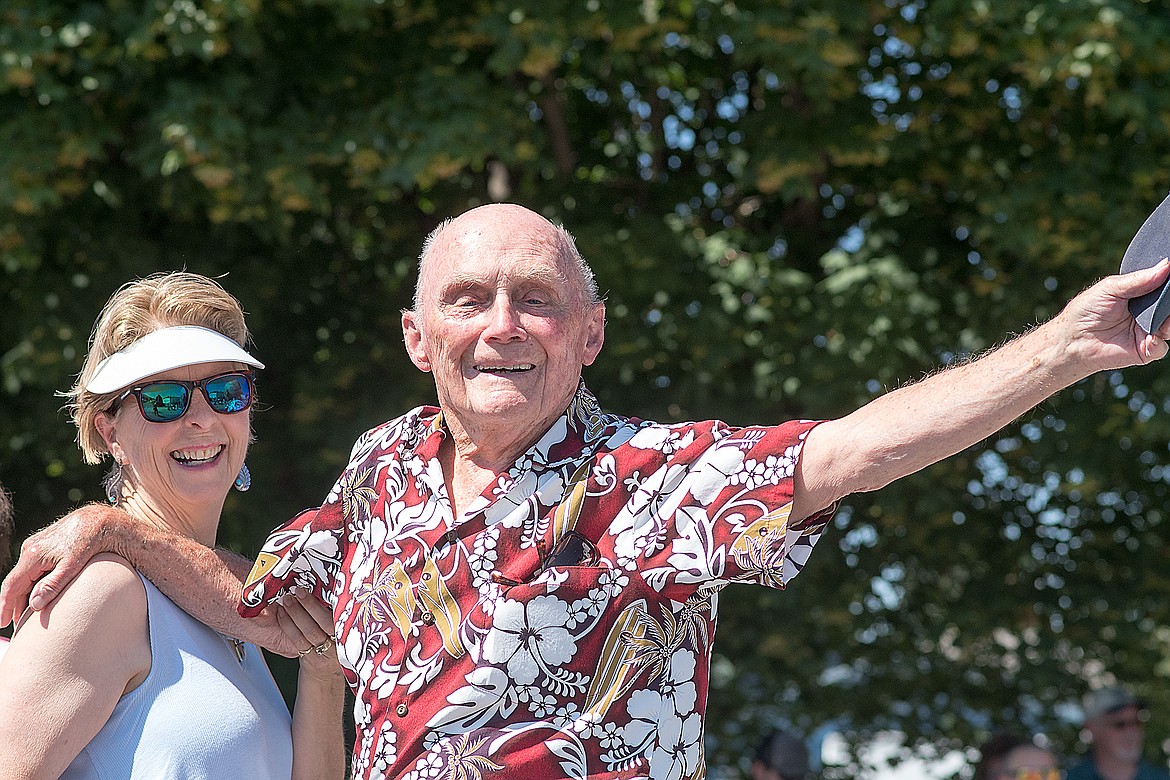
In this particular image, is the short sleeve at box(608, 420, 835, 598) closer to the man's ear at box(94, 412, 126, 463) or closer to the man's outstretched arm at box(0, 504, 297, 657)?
the man's outstretched arm at box(0, 504, 297, 657)

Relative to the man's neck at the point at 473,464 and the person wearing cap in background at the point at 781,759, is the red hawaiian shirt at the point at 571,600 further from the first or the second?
the person wearing cap in background at the point at 781,759

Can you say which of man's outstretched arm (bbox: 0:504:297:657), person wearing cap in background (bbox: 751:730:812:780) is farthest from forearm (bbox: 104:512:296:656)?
person wearing cap in background (bbox: 751:730:812:780)

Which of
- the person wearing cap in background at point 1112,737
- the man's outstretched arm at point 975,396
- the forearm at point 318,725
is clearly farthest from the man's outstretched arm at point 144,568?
the person wearing cap in background at point 1112,737

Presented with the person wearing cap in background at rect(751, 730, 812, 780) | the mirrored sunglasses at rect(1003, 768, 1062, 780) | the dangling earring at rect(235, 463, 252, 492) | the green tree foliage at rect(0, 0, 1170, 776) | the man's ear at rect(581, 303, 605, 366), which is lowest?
the mirrored sunglasses at rect(1003, 768, 1062, 780)

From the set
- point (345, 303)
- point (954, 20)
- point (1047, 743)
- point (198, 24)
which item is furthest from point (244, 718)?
point (1047, 743)

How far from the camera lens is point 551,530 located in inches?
82.5

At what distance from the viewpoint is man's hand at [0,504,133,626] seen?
2.21 m

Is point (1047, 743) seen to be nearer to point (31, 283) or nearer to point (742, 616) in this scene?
point (742, 616)

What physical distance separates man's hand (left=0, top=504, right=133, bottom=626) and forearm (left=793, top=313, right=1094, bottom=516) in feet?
3.96

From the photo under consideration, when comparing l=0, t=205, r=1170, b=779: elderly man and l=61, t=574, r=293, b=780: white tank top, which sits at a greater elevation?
l=0, t=205, r=1170, b=779: elderly man

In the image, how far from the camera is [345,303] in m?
7.05

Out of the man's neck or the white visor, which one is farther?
the white visor

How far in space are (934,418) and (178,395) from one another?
54.2 inches

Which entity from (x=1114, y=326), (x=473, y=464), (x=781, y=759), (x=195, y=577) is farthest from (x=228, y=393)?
(x=781, y=759)
